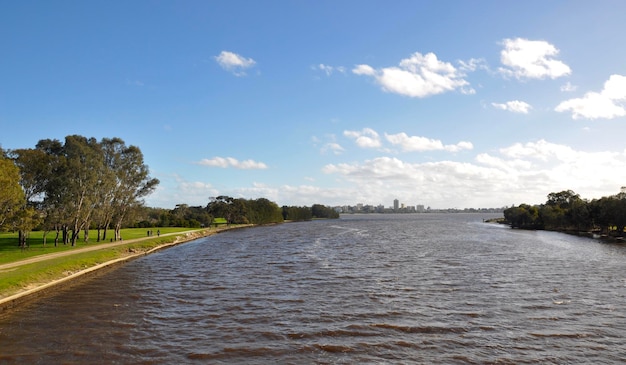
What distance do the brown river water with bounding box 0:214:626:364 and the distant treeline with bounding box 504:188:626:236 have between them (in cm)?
6431

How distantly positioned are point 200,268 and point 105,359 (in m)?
28.1

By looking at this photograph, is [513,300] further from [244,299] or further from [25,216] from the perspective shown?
[25,216]

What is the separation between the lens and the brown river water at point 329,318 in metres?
17.3

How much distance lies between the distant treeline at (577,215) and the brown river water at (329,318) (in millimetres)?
64312

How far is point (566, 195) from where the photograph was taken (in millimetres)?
155625

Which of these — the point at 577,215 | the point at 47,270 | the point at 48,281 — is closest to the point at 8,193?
the point at 47,270

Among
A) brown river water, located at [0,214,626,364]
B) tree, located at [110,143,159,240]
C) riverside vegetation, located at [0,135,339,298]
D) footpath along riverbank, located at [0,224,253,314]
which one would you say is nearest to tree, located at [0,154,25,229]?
riverside vegetation, located at [0,135,339,298]

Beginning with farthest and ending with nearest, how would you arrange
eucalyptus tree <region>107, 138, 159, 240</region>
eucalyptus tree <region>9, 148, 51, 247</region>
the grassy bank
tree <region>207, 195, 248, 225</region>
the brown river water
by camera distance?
tree <region>207, 195, 248, 225</region> → eucalyptus tree <region>107, 138, 159, 240</region> → eucalyptus tree <region>9, 148, 51, 247</region> → the grassy bank → the brown river water

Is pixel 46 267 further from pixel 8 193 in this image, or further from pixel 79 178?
pixel 79 178

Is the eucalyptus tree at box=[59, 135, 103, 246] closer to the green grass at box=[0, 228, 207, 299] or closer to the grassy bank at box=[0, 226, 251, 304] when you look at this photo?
the grassy bank at box=[0, 226, 251, 304]

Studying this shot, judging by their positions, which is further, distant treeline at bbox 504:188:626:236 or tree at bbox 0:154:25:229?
distant treeline at bbox 504:188:626:236

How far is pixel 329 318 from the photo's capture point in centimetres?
2277

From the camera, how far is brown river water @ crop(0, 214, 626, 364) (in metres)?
17.3

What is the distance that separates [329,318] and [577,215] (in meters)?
118
